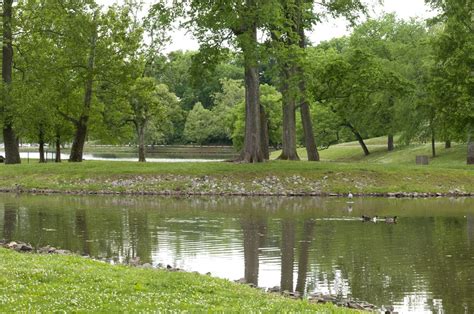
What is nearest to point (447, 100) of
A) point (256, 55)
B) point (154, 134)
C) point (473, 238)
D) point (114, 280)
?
point (256, 55)

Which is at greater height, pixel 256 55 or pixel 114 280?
pixel 256 55

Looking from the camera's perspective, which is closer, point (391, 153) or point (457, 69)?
point (457, 69)

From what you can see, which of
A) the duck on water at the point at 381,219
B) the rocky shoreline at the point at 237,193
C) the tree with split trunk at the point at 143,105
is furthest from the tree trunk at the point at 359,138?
the duck on water at the point at 381,219

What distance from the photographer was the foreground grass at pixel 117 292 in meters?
10.8

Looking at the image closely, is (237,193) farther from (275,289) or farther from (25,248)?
(275,289)

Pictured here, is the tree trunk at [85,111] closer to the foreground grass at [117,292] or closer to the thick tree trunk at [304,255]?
the thick tree trunk at [304,255]

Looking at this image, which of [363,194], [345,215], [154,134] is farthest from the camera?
[154,134]

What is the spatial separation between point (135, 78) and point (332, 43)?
81.6 m

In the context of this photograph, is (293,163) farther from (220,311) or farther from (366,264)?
(220,311)

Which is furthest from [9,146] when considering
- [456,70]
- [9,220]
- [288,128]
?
[456,70]

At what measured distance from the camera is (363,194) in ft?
124

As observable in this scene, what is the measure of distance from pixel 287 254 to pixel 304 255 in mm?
476

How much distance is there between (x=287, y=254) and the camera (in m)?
19.5

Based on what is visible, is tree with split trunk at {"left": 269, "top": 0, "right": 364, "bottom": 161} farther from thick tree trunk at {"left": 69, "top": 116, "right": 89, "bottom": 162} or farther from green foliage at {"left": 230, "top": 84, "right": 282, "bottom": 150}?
green foliage at {"left": 230, "top": 84, "right": 282, "bottom": 150}
